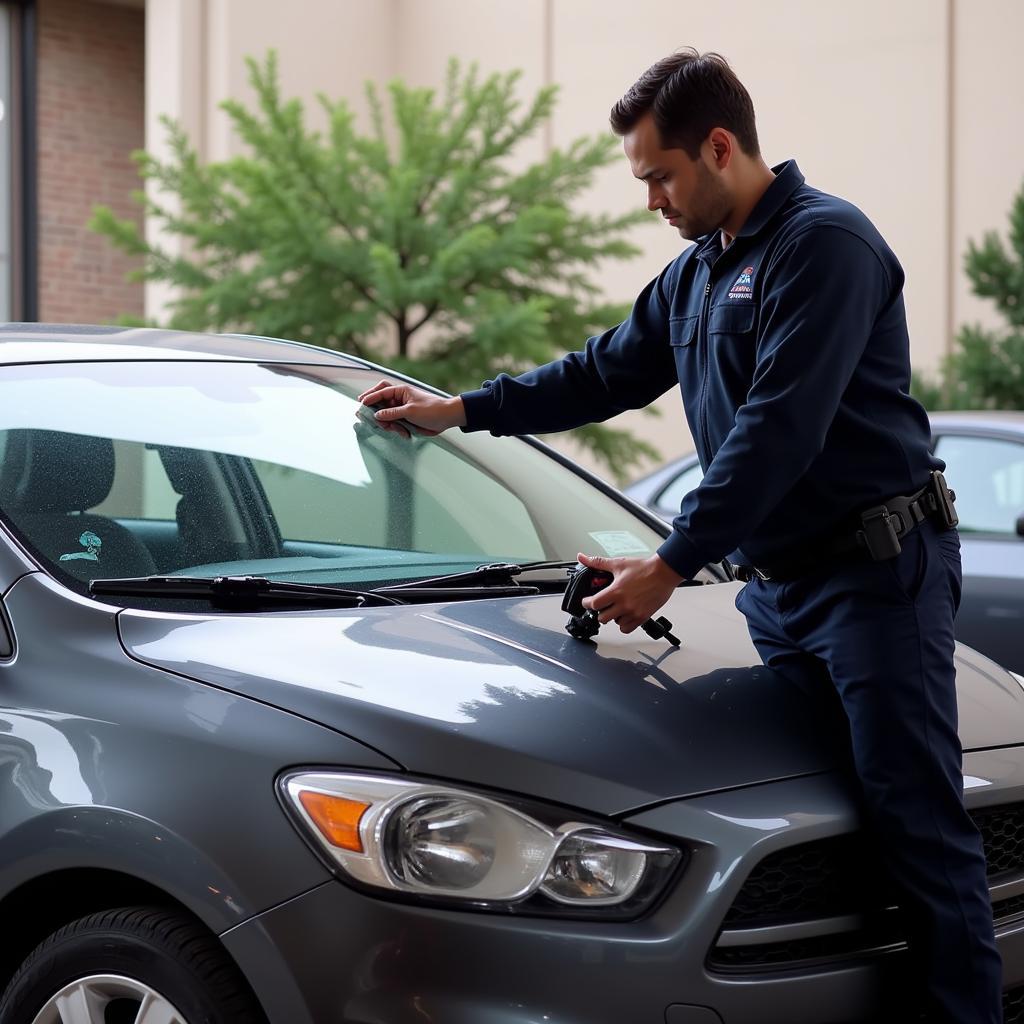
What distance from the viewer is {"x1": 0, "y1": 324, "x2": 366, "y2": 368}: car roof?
3107mm

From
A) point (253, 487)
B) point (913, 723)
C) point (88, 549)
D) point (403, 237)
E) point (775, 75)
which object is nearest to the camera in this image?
point (913, 723)

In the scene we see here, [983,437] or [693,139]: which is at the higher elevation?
[693,139]

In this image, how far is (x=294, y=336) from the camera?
434 inches

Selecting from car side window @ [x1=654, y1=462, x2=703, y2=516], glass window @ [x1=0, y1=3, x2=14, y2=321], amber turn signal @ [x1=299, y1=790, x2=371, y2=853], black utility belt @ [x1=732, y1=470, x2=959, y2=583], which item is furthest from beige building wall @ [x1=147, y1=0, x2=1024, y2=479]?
amber turn signal @ [x1=299, y1=790, x2=371, y2=853]

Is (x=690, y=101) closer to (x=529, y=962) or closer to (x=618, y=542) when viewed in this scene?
(x=618, y=542)

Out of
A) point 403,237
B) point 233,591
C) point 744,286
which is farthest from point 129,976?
point 403,237

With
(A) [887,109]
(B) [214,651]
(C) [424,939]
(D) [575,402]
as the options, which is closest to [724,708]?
(C) [424,939]

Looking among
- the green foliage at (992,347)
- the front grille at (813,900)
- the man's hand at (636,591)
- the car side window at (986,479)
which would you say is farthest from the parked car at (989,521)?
the green foliage at (992,347)

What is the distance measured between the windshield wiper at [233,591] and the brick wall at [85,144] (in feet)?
45.5

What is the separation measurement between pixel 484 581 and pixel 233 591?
1.64 feet

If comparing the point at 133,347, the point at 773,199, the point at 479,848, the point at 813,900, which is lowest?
the point at 813,900

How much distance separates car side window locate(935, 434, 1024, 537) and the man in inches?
142

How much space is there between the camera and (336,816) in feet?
6.60

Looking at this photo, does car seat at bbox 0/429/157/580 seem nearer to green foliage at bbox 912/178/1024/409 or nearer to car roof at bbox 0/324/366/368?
car roof at bbox 0/324/366/368
